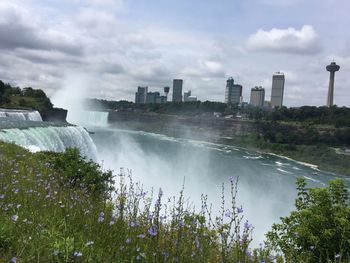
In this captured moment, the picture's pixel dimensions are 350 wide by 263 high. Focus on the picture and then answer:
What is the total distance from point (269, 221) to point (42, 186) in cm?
4031

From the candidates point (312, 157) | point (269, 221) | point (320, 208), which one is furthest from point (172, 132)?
point (320, 208)

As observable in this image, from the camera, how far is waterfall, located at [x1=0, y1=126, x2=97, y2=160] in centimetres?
2034

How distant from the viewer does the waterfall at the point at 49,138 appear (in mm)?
20344

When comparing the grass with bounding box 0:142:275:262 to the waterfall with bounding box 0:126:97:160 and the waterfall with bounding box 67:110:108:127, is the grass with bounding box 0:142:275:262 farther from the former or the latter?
the waterfall with bounding box 67:110:108:127

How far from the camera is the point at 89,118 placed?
498 feet

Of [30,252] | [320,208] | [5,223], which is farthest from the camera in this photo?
[320,208]

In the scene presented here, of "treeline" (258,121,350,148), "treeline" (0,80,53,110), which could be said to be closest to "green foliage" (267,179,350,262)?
"treeline" (0,80,53,110)

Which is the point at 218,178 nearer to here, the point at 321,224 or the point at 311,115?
the point at 321,224

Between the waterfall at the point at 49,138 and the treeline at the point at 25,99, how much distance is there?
37.1 m

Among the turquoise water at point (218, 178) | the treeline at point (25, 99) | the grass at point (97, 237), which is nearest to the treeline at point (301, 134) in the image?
the turquoise water at point (218, 178)

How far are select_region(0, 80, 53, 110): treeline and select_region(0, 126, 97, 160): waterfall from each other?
37134 mm

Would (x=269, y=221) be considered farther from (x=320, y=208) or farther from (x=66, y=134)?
(x=320, y=208)

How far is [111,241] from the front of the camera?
2.99 m

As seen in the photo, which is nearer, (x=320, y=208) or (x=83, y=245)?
(x=83, y=245)
